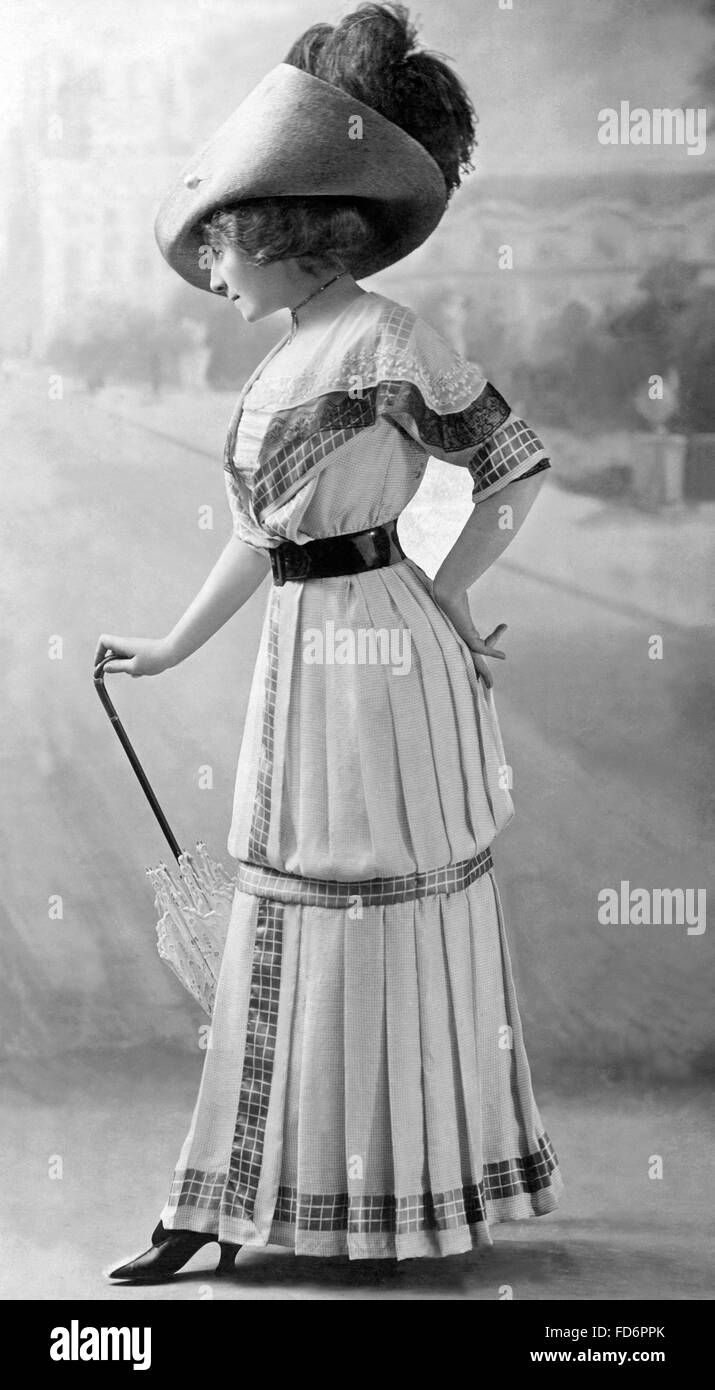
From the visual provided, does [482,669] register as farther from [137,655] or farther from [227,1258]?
[227,1258]

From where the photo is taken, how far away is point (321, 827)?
260cm

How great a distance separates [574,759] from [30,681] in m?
1.07

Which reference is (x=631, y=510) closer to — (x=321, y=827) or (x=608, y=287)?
(x=608, y=287)

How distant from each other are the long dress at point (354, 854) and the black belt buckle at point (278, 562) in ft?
0.05

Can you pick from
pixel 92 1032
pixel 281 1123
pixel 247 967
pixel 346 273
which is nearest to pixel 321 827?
pixel 247 967

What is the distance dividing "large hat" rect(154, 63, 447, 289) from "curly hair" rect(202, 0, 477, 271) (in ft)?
0.10

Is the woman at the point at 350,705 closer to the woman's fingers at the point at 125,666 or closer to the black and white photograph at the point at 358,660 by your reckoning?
the black and white photograph at the point at 358,660

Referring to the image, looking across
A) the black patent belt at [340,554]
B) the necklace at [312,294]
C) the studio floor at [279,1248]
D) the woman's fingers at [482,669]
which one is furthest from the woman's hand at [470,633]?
the studio floor at [279,1248]

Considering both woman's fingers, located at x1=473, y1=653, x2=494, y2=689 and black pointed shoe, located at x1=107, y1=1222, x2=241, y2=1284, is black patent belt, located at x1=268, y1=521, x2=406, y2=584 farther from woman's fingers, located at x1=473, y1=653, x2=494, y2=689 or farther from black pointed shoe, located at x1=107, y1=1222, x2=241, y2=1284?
black pointed shoe, located at x1=107, y1=1222, x2=241, y2=1284

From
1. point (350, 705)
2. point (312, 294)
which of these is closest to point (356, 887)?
point (350, 705)

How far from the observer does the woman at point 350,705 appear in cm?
255

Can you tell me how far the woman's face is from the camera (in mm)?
2611

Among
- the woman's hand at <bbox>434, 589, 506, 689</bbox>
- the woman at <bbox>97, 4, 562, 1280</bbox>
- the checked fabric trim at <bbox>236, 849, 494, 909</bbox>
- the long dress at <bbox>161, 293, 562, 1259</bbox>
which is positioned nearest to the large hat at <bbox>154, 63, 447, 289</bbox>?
the woman at <bbox>97, 4, 562, 1280</bbox>

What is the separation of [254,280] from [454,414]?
14.7 inches
